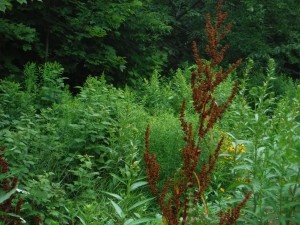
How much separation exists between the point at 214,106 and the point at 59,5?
23.0 ft

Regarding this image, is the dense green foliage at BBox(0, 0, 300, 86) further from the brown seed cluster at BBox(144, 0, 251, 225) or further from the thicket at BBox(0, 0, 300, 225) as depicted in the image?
the brown seed cluster at BBox(144, 0, 251, 225)

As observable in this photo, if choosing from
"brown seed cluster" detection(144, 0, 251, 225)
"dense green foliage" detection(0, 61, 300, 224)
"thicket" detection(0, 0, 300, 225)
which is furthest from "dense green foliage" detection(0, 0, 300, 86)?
"brown seed cluster" detection(144, 0, 251, 225)

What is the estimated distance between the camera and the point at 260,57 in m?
12.4

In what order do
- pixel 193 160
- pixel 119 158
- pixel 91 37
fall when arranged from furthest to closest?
pixel 91 37
pixel 119 158
pixel 193 160

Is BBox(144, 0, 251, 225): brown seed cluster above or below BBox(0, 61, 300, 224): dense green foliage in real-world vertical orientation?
above

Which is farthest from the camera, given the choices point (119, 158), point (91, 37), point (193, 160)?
point (91, 37)

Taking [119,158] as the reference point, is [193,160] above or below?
above

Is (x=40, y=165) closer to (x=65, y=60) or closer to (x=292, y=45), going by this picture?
(x=65, y=60)

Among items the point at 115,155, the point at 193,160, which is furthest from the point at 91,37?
the point at 193,160

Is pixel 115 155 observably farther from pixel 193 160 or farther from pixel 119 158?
pixel 193 160

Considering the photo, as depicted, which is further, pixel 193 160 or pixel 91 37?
pixel 91 37

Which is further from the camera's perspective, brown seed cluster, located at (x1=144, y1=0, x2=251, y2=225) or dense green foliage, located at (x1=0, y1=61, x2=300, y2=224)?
dense green foliage, located at (x1=0, y1=61, x2=300, y2=224)

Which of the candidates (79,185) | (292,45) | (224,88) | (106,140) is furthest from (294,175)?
(292,45)

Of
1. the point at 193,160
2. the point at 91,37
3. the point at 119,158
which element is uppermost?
the point at 193,160
